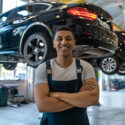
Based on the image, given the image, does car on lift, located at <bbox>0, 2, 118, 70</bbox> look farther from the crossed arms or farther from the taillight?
the crossed arms

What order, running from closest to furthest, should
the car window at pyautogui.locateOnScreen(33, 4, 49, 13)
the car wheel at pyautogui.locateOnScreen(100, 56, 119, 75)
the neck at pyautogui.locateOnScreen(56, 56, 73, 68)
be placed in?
1. the neck at pyautogui.locateOnScreen(56, 56, 73, 68)
2. the car window at pyautogui.locateOnScreen(33, 4, 49, 13)
3. the car wheel at pyautogui.locateOnScreen(100, 56, 119, 75)

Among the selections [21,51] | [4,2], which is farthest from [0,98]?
[21,51]

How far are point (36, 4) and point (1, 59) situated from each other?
1.70m

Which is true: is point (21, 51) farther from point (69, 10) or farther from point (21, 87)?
point (21, 87)

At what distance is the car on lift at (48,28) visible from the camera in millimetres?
2904

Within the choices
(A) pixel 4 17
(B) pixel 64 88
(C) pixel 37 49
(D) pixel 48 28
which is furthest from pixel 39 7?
(B) pixel 64 88

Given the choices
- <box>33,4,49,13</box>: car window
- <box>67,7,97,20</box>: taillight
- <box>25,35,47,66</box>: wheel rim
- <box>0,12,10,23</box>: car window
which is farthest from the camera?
<box>0,12,10,23</box>: car window

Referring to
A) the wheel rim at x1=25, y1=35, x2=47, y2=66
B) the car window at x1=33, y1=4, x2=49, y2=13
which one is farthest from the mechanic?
the car window at x1=33, y1=4, x2=49, y2=13

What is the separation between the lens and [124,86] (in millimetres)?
24406

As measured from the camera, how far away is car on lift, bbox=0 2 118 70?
9.53ft

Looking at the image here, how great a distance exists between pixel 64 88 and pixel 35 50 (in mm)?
1944

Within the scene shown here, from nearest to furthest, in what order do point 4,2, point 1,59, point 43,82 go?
point 43,82, point 1,59, point 4,2

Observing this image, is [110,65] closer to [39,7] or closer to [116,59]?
[116,59]

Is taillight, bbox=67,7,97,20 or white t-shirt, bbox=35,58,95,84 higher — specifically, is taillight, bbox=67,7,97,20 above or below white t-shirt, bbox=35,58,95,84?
above
